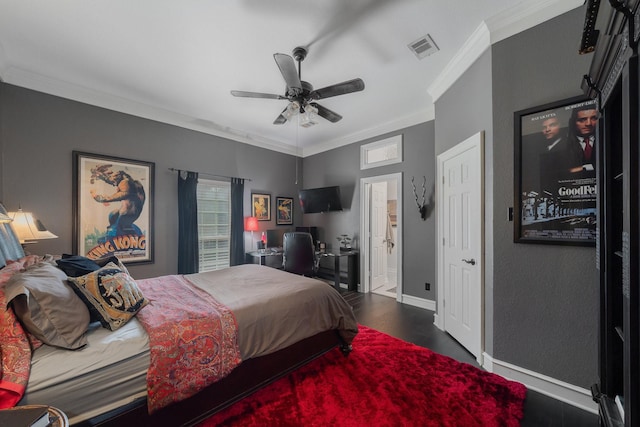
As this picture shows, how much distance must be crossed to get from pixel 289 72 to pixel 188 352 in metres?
2.11

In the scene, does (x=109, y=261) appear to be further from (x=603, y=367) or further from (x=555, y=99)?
(x=555, y=99)

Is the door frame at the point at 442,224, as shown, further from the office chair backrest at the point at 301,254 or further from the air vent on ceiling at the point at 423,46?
the office chair backrest at the point at 301,254

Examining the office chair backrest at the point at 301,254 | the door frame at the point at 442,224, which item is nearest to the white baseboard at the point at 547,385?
the door frame at the point at 442,224

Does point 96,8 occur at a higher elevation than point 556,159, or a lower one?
higher

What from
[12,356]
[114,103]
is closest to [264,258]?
[114,103]

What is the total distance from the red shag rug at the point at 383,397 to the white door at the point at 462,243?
423mm

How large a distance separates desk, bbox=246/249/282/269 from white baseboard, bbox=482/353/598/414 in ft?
10.8

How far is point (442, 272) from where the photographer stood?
2.98m

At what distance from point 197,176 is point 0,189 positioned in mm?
1945

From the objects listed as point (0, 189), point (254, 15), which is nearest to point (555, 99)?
point (254, 15)

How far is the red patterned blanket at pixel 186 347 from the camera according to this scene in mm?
1348

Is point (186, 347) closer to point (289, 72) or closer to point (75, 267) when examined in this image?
point (75, 267)

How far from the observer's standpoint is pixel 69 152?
2.88 metres

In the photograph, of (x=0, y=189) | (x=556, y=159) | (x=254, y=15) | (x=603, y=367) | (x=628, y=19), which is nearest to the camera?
(x=628, y=19)
